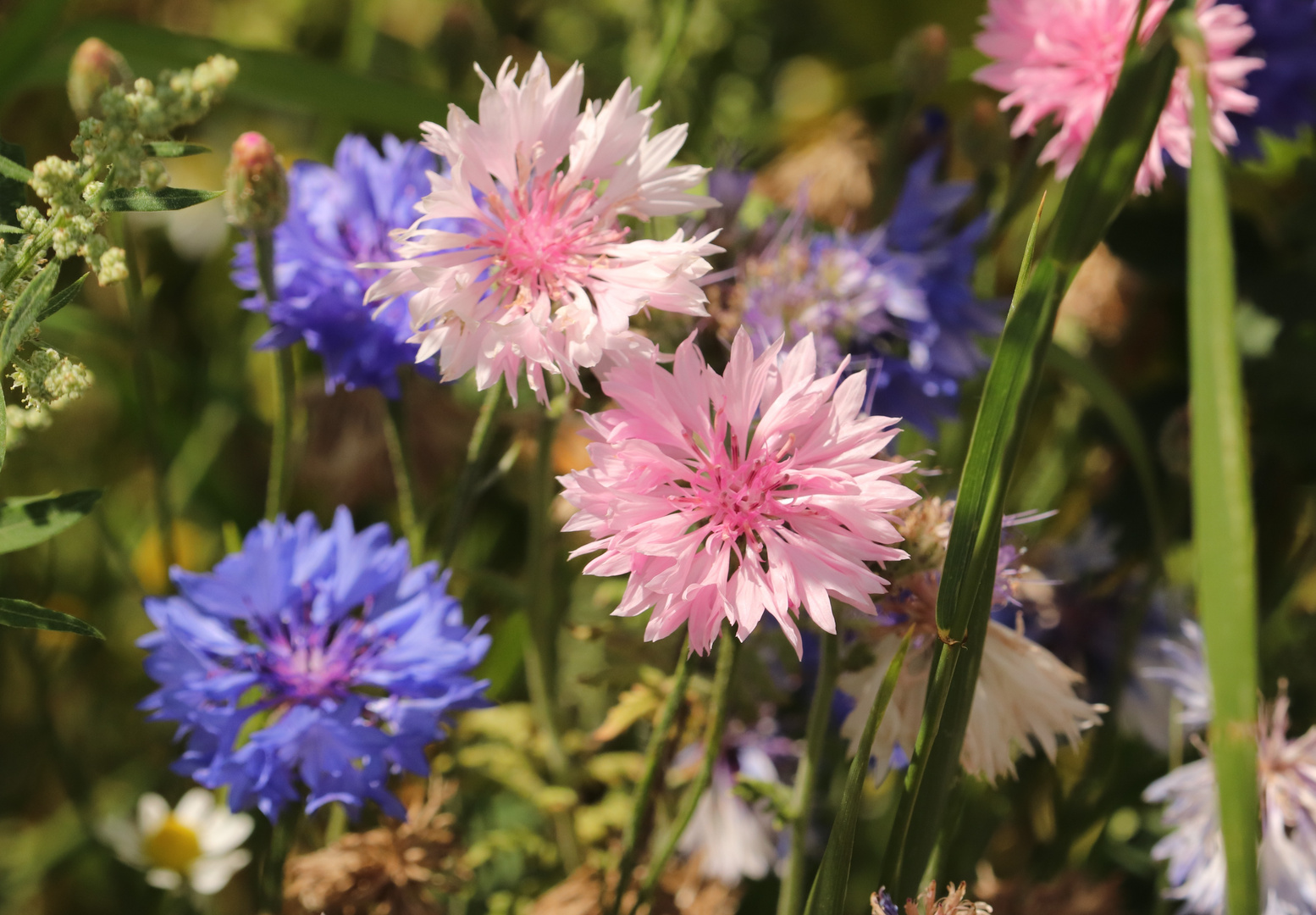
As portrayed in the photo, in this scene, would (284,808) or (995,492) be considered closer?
(995,492)

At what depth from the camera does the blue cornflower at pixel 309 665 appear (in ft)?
1.42

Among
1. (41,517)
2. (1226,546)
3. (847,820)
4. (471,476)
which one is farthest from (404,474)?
(1226,546)

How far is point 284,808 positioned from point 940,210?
0.49 metres

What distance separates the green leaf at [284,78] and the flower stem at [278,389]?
0.22m

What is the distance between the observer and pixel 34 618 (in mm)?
366

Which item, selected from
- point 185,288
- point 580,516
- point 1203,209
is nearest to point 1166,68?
point 1203,209

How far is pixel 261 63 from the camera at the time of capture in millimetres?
703

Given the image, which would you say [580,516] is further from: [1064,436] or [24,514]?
[1064,436]

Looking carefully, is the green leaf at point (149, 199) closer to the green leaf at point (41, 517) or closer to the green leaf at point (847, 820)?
the green leaf at point (41, 517)

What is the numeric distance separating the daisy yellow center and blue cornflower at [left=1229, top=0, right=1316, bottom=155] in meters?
0.77

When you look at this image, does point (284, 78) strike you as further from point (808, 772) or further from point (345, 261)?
point (808, 772)

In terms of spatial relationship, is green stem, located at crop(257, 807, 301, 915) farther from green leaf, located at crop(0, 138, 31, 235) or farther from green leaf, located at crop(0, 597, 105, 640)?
green leaf, located at crop(0, 138, 31, 235)

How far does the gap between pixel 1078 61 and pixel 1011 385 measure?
29cm

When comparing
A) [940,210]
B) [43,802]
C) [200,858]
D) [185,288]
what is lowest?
[43,802]
